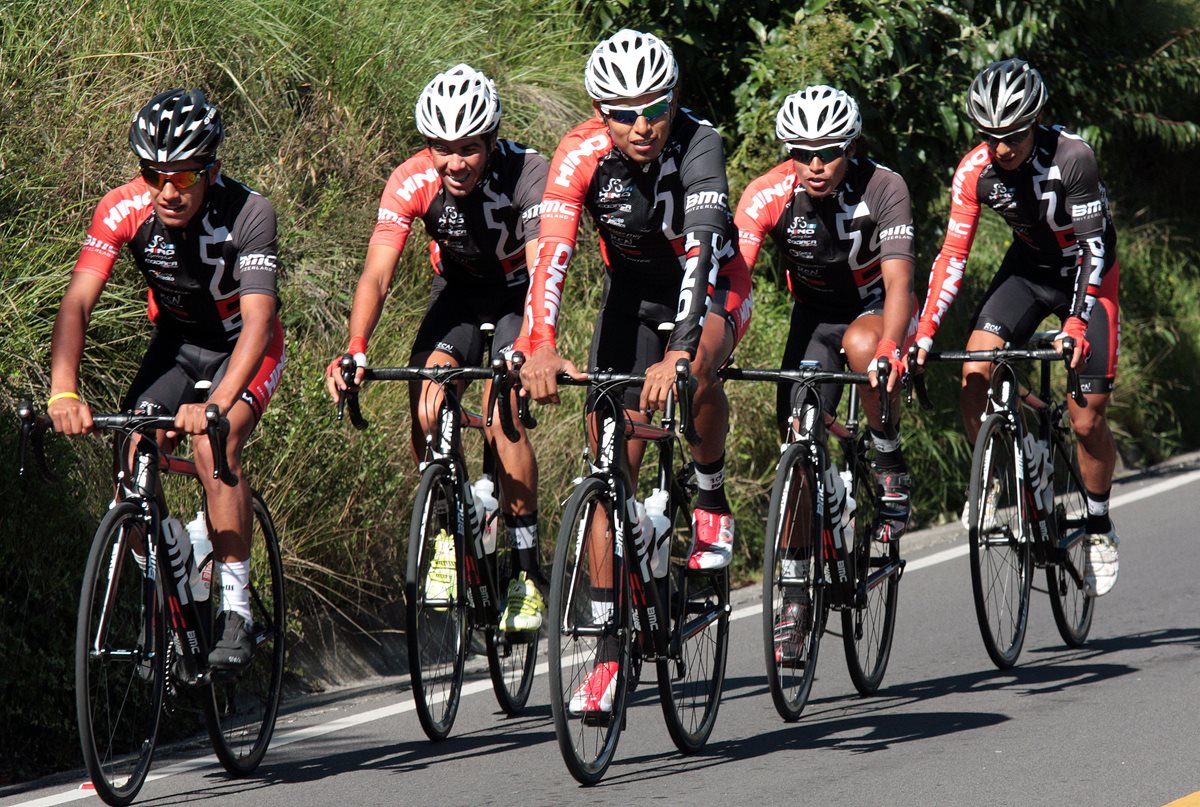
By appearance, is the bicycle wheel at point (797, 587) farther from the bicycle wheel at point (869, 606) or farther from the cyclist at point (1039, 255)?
the cyclist at point (1039, 255)

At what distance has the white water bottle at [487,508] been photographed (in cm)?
673

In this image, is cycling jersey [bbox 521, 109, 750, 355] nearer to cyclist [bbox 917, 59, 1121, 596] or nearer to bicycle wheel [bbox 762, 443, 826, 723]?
bicycle wheel [bbox 762, 443, 826, 723]

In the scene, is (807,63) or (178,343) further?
(807,63)

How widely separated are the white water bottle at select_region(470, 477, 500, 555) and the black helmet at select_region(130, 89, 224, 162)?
1742mm

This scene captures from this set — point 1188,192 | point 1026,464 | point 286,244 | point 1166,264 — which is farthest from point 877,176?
point 1188,192

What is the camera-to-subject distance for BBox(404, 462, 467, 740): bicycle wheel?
6312 mm

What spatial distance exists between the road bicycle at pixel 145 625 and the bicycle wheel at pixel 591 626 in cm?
118

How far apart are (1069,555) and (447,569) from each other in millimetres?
3181

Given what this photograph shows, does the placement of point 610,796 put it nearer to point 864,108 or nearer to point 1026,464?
point 1026,464

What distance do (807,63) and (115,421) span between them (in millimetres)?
7274

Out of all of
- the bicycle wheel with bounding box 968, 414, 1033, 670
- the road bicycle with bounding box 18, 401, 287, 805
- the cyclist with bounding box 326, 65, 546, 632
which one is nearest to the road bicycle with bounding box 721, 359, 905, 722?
the bicycle wheel with bounding box 968, 414, 1033, 670

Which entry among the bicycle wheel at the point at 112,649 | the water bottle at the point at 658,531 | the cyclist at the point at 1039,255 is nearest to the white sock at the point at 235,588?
the bicycle wheel at the point at 112,649

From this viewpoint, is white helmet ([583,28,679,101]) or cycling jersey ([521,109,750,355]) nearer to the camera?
cycling jersey ([521,109,750,355])

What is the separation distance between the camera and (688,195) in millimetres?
6207
